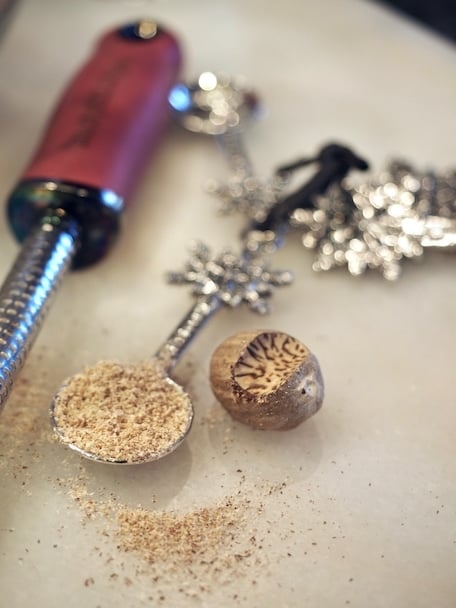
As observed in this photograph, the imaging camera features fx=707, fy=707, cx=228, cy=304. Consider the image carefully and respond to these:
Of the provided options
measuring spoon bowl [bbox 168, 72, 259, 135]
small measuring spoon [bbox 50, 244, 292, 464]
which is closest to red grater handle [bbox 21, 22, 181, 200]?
measuring spoon bowl [bbox 168, 72, 259, 135]

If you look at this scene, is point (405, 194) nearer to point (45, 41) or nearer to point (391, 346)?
point (391, 346)

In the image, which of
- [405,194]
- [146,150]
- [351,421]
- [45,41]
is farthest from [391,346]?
[45,41]

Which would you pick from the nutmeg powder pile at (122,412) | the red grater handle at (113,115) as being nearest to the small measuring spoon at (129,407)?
the nutmeg powder pile at (122,412)

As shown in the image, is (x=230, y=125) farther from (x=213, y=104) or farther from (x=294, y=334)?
(x=294, y=334)

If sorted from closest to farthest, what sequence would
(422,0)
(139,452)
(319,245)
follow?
(139,452) < (319,245) < (422,0)

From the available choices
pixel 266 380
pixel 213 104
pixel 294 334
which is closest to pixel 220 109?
Result: pixel 213 104

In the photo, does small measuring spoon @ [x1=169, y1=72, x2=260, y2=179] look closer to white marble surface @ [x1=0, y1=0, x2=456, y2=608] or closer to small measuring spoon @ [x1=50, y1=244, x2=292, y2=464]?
white marble surface @ [x1=0, y1=0, x2=456, y2=608]
